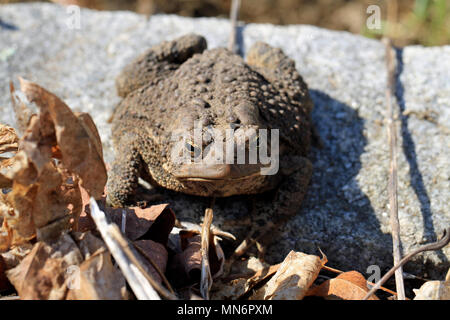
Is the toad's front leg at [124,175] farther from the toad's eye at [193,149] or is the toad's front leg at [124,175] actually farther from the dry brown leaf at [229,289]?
the dry brown leaf at [229,289]

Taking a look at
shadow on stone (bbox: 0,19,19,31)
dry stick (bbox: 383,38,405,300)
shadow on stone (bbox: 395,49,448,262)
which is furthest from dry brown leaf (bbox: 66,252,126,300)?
shadow on stone (bbox: 0,19,19,31)

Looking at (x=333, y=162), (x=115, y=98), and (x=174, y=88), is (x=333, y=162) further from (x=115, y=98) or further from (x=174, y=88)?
(x=115, y=98)

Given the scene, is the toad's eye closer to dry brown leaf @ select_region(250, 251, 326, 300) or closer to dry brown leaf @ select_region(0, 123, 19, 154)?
Result: dry brown leaf @ select_region(250, 251, 326, 300)

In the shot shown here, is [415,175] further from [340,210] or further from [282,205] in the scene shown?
[282,205]

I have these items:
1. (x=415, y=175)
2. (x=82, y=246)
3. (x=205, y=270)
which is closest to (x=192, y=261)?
(x=205, y=270)

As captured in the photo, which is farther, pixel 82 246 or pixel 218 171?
pixel 218 171
